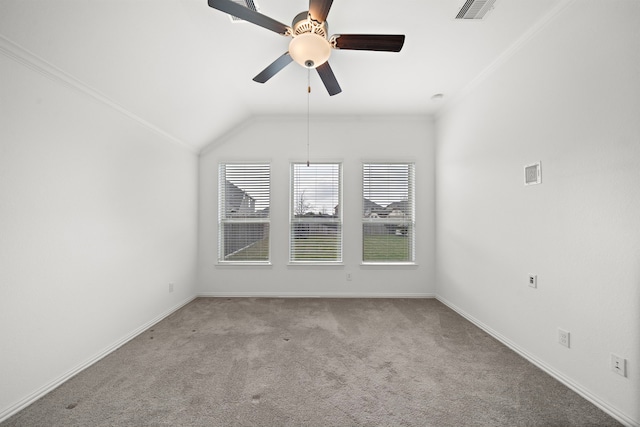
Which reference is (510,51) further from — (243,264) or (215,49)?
(243,264)

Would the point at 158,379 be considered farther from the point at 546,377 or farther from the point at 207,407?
the point at 546,377

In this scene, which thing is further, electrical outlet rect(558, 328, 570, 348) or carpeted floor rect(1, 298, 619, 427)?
electrical outlet rect(558, 328, 570, 348)

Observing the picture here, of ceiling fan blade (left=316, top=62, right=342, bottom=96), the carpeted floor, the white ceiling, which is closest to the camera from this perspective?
the carpeted floor

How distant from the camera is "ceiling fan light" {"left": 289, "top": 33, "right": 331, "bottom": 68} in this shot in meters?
1.78

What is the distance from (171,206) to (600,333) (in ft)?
14.7

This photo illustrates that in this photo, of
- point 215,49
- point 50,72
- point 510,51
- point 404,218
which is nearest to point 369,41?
point 215,49

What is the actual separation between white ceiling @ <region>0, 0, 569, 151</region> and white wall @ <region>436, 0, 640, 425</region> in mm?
442

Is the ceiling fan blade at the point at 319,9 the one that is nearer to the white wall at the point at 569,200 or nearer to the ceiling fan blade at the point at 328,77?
the ceiling fan blade at the point at 328,77

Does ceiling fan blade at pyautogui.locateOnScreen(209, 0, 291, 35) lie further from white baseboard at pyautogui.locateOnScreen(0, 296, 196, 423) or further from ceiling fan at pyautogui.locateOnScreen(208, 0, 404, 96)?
white baseboard at pyautogui.locateOnScreen(0, 296, 196, 423)

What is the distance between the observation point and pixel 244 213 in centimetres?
436

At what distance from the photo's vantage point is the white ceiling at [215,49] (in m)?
1.83

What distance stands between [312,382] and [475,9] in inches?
127

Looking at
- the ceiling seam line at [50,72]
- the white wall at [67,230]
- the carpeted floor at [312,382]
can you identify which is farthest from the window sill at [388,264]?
the ceiling seam line at [50,72]

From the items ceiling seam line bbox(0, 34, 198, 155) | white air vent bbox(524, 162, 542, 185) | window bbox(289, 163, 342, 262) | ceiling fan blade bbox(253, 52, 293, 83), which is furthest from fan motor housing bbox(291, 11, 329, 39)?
window bbox(289, 163, 342, 262)
